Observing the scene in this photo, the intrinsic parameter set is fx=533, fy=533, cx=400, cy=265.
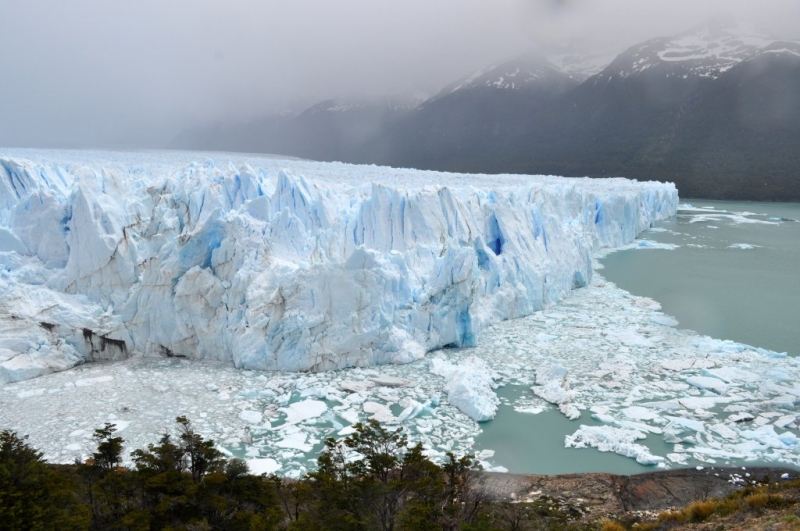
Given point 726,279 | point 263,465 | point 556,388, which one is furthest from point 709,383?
point 726,279

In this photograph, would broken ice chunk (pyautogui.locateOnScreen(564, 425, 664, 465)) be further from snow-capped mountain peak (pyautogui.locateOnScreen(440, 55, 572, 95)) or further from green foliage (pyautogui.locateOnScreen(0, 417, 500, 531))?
snow-capped mountain peak (pyautogui.locateOnScreen(440, 55, 572, 95))

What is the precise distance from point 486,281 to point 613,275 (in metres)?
6.67

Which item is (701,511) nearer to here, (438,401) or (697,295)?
(438,401)

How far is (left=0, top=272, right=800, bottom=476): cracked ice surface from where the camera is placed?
6066 millimetres

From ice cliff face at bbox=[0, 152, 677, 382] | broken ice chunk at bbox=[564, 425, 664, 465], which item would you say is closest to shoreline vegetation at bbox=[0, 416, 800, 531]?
broken ice chunk at bbox=[564, 425, 664, 465]

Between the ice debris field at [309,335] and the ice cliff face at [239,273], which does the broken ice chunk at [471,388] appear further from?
the ice cliff face at [239,273]

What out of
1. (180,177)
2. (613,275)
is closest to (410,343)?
(180,177)

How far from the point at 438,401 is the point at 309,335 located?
2291 millimetres

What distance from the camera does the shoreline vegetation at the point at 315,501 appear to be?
3.68 m

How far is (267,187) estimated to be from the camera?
11633 millimetres

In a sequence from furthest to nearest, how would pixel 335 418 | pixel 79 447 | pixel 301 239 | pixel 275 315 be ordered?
pixel 301 239 → pixel 275 315 → pixel 335 418 → pixel 79 447

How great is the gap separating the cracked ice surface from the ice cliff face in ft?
1.37

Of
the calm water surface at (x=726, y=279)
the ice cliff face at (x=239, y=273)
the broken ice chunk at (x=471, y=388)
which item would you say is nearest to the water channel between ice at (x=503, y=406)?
the broken ice chunk at (x=471, y=388)

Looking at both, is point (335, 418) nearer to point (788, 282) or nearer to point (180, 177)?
point (180, 177)
